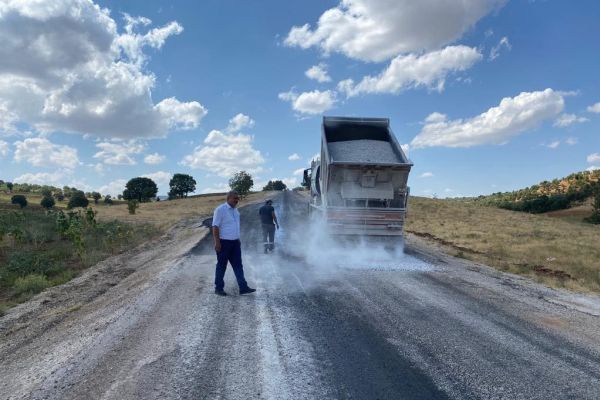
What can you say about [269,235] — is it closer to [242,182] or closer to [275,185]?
[242,182]

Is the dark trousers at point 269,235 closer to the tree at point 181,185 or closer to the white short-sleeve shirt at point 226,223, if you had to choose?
the white short-sleeve shirt at point 226,223

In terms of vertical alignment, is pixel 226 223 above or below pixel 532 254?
above

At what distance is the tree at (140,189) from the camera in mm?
81562

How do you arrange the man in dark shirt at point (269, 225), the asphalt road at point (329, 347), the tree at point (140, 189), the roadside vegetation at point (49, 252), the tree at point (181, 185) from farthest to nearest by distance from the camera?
the tree at point (181, 185) → the tree at point (140, 189) → the man in dark shirt at point (269, 225) → the roadside vegetation at point (49, 252) → the asphalt road at point (329, 347)

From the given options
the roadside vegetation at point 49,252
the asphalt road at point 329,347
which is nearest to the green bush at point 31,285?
the roadside vegetation at point 49,252

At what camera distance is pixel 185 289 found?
7.55m

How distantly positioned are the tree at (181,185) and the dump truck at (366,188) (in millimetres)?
81307

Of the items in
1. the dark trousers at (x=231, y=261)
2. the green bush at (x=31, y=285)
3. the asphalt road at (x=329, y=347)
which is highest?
the dark trousers at (x=231, y=261)

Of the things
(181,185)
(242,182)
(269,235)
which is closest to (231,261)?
(269,235)

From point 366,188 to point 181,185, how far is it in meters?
82.9

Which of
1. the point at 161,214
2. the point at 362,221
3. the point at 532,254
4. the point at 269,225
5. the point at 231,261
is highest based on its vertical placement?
the point at 362,221

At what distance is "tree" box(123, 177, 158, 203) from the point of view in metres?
81.6

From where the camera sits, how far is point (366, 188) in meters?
12.5

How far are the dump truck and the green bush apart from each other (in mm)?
7527
